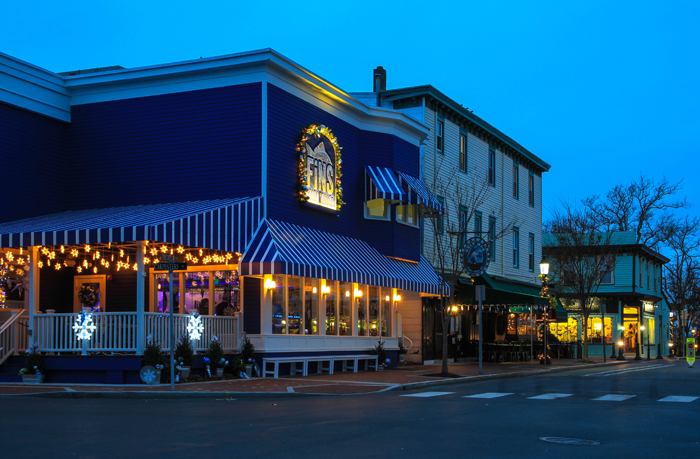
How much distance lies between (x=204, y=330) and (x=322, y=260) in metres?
→ 3.66

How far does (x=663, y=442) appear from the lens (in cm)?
988

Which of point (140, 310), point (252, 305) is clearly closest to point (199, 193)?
point (252, 305)

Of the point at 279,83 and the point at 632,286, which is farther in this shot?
the point at 632,286

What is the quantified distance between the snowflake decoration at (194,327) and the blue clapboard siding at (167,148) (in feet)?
12.0

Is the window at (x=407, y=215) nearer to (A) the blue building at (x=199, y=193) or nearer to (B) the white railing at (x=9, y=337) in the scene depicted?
(A) the blue building at (x=199, y=193)

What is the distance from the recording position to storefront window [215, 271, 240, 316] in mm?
22375

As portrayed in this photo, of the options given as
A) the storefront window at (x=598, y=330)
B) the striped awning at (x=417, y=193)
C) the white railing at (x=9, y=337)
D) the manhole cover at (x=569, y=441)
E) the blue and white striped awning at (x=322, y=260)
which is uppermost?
the striped awning at (x=417, y=193)

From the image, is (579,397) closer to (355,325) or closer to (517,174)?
(355,325)

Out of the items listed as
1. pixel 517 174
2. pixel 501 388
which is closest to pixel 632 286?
pixel 517 174

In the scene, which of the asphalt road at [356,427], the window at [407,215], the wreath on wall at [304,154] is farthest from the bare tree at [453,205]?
the asphalt road at [356,427]

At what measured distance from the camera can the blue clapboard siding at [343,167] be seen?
2191 cm

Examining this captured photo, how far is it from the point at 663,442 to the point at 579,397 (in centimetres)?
691

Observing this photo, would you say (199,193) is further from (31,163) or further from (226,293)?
(31,163)

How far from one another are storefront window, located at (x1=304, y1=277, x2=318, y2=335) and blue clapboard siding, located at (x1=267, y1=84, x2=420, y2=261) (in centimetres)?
171
